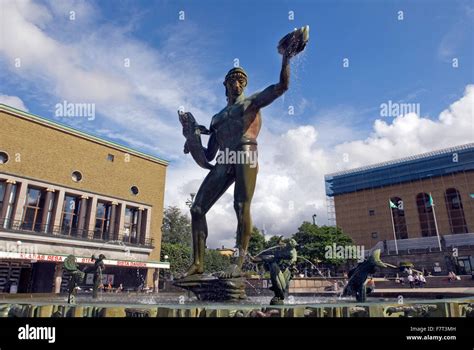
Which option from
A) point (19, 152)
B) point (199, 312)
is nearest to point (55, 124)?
point (19, 152)

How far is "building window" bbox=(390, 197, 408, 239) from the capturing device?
60838mm

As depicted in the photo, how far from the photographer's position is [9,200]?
2658cm

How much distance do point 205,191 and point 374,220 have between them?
63337 mm

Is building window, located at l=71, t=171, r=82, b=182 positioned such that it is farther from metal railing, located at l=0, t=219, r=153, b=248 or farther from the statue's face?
the statue's face

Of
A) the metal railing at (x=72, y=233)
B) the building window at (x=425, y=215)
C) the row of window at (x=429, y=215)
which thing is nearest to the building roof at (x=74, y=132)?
the metal railing at (x=72, y=233)

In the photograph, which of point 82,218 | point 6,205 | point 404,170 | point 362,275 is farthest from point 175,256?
point 362,275

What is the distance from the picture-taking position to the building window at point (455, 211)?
55250mm

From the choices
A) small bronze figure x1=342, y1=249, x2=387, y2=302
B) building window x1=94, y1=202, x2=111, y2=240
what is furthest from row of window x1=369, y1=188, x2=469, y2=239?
small bronze figure x1=342, y1=249, x2=387, y2=302

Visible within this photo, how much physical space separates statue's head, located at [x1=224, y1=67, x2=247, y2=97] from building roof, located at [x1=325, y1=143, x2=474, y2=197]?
60426mm

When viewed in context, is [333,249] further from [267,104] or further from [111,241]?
[267,104]

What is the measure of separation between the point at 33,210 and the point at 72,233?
376cm

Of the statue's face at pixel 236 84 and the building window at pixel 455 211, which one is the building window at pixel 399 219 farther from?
the statue's face at pixel 236 84

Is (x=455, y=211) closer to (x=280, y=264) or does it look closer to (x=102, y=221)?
(x=102, y=221)

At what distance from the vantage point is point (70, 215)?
3108 cm
